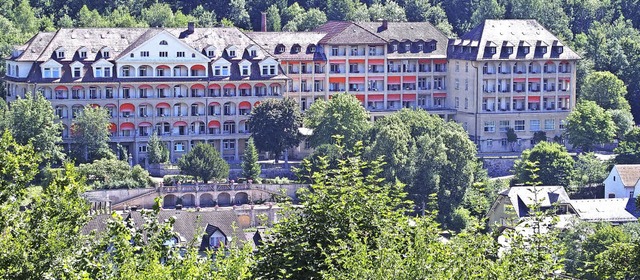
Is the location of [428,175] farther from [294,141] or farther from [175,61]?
[175,61]

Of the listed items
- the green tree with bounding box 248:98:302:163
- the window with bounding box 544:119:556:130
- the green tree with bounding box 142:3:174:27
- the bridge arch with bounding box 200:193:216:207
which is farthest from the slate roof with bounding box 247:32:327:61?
the green tree with bounding box 142:3:174:27

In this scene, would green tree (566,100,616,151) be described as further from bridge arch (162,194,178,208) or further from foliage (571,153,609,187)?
bridge arch (162,194,178,208)

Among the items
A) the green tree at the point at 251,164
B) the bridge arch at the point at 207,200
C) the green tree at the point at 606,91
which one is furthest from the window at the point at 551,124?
the bridge arch at the point at 207,200

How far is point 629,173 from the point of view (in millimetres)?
124688

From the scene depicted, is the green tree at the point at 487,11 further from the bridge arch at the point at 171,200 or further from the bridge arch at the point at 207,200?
the bridge arch at the point at 171,200

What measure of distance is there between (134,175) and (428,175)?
2011 cm

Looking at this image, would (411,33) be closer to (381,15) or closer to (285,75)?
(285,75)

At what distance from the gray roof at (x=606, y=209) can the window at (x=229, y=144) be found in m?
28.7

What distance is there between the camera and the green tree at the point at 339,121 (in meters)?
128

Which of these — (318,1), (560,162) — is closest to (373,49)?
(560,162)

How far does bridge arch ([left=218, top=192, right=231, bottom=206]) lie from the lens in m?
122

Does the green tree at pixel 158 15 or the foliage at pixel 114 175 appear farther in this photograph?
the green tree at pixel 158 15

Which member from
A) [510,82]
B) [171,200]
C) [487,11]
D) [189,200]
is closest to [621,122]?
[510,82]

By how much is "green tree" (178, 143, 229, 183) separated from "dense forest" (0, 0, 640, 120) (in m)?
34.9
